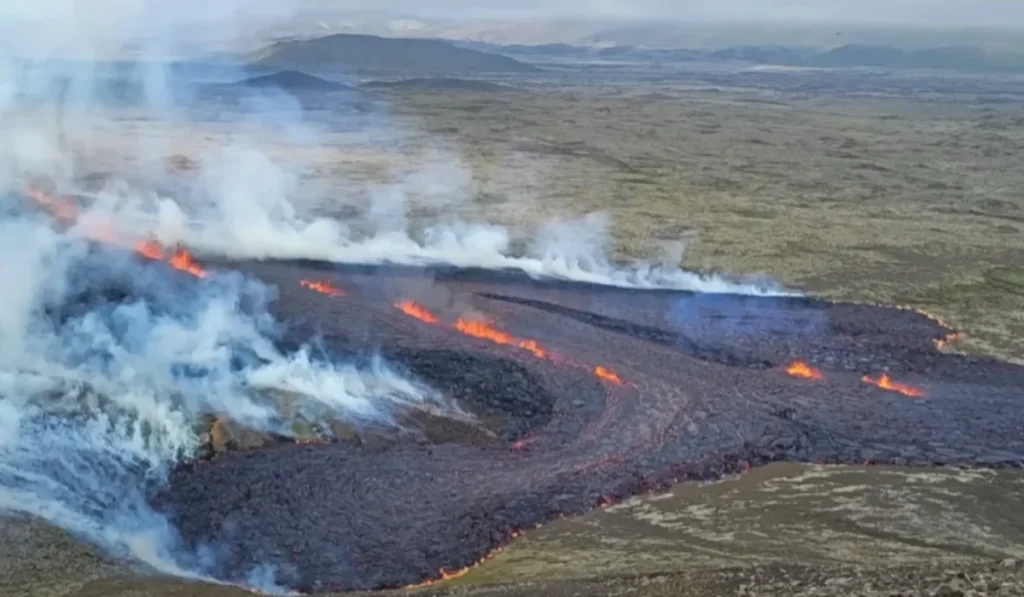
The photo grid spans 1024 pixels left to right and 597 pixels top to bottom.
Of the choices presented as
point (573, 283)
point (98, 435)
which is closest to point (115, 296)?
point (98, 435)

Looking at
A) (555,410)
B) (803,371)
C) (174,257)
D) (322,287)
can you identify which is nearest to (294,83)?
(174,257)

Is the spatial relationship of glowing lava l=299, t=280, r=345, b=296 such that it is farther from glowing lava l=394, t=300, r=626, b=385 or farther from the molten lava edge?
glowing lava l=394, t=300, r=626, b=385

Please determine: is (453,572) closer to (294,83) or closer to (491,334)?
(491,334)

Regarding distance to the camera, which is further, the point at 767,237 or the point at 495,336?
the point at 767,237

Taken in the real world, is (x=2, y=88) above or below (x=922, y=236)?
above

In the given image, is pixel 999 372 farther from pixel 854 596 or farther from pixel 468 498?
pixel 468 498

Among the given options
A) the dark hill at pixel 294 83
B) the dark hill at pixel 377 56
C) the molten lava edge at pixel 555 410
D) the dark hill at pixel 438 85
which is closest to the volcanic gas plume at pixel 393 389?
the molten lava edge at pixel 555 410
